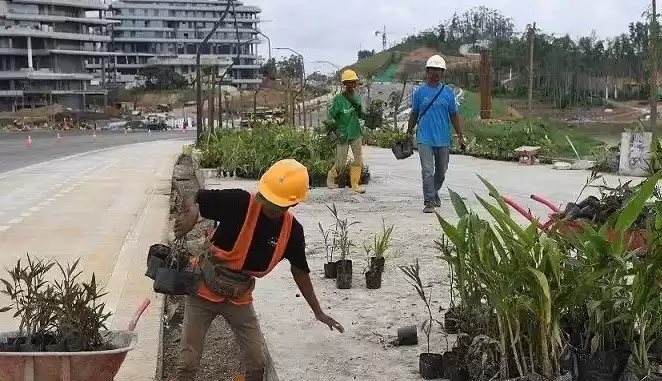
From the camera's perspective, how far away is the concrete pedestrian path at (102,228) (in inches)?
213

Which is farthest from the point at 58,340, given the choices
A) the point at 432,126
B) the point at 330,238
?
the point at 432,126

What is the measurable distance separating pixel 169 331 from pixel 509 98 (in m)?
39.4

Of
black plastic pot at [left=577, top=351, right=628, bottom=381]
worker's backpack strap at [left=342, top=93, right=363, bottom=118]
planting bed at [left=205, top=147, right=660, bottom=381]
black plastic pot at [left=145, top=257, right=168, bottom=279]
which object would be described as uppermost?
worker's backpack strap at [left=342, top=93, right=363, bottom=118]

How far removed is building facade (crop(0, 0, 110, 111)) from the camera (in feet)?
263

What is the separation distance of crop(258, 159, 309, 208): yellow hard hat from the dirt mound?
40724 mm

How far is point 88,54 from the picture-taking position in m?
88.5

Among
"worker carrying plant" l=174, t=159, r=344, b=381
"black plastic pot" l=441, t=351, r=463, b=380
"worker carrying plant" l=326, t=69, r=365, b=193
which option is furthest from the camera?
"worker carrying plant" l=326, t=69, r=365, b=193

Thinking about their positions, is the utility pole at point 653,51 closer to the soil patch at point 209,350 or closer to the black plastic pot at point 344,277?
the black plastic pot at point 344,277

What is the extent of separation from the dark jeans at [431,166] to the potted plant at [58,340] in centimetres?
506

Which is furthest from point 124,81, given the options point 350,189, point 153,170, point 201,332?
point 201,332

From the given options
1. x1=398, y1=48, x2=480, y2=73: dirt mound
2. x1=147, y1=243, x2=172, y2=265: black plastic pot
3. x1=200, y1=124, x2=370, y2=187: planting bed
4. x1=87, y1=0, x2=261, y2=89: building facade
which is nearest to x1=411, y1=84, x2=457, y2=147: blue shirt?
x1=200, y1=124, x2=370, y2=187: planting bed

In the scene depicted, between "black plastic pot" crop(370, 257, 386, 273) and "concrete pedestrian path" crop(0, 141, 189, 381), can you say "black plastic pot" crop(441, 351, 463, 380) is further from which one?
"black plastic pot" crop(370, 257, 386, 273)

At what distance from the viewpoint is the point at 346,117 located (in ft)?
33.4

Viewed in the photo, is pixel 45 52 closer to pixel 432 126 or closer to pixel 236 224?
pixel 432 126
